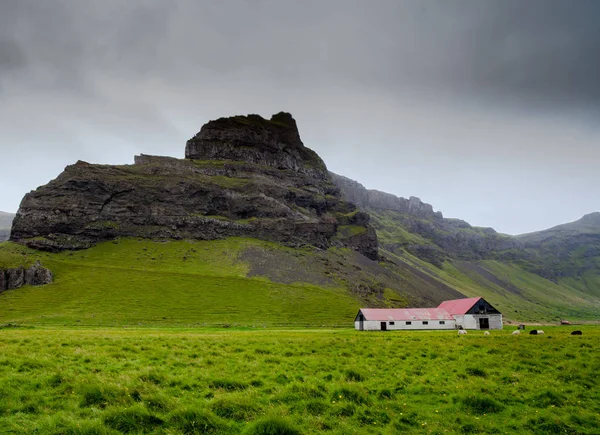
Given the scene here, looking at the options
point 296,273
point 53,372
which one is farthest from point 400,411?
point 296,273

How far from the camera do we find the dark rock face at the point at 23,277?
407 ft

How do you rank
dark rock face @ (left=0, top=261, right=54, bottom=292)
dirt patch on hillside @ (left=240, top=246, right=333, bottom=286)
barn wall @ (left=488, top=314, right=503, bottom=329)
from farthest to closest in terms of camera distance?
1. dirt patch on hillside @ (left=240, top=246, right=333, bottom=286)
2. dark rock face @ (left=0, top=261, right=54, bottom=292)
3. barn wall @ (left=488, top=314, right=503, bottom=329)

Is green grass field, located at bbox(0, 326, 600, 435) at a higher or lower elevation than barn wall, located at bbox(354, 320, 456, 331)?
higher

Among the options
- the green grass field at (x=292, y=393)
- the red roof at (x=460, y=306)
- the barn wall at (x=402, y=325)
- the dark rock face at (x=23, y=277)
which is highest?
the dark rock face at (x=23, y=277)

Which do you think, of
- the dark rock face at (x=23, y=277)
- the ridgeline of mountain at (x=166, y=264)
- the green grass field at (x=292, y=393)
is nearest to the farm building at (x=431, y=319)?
the ridgeline of mountain at (x=166, y=264)

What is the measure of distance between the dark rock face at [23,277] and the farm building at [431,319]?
354ft

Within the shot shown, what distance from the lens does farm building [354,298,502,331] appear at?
9112 centimetres

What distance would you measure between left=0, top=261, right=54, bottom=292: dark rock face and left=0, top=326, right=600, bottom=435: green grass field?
12712cm

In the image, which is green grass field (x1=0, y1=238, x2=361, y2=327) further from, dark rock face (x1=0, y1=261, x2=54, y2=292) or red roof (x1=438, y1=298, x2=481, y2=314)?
red roof (x1=438, y1=298, x2=481, y2=314)

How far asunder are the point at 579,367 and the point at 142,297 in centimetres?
12436

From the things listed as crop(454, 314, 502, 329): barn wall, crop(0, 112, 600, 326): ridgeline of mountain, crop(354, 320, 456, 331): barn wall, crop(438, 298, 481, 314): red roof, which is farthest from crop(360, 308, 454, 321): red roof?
crop(0, 112, 600, 326): ridgeline of mountain

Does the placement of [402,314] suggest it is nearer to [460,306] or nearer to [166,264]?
[460,306]

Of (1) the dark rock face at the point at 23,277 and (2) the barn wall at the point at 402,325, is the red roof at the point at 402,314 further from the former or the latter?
(1) the dark rock face at the point at 23,277

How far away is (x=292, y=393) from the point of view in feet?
47.7
